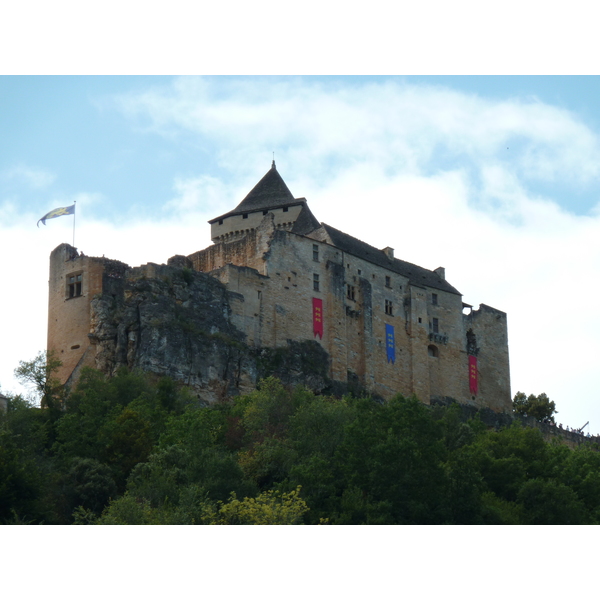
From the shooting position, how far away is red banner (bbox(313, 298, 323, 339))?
220 feet

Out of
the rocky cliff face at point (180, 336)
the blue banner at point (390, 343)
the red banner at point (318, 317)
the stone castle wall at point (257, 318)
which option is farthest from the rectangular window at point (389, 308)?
the rocky cliff face at point (180, 336)

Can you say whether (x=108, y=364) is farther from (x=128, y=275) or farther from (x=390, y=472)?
(x=390, y=472)

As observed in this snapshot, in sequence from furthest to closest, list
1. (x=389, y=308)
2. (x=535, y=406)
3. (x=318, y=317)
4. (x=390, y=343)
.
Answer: (x=535, y=406), (x=389, y=308), (x=390, y=343), (x=318, y=317)

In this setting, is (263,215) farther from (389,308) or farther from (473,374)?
(473,374)

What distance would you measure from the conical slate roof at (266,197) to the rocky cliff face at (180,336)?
1308 cm

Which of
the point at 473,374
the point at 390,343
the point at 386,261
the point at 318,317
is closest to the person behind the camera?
the point at 318,317

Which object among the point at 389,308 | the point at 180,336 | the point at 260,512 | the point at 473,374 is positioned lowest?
the point at 260,512

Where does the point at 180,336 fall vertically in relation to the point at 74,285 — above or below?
below

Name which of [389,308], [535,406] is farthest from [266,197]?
[535,406]

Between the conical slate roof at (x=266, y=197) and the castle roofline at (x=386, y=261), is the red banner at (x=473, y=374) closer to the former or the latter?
the castle roofline at (x=386, y=261)

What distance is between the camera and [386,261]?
74.8 meters

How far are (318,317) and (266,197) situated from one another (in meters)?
12.9

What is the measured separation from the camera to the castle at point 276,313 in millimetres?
60688

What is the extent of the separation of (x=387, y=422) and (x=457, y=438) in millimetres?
9284
